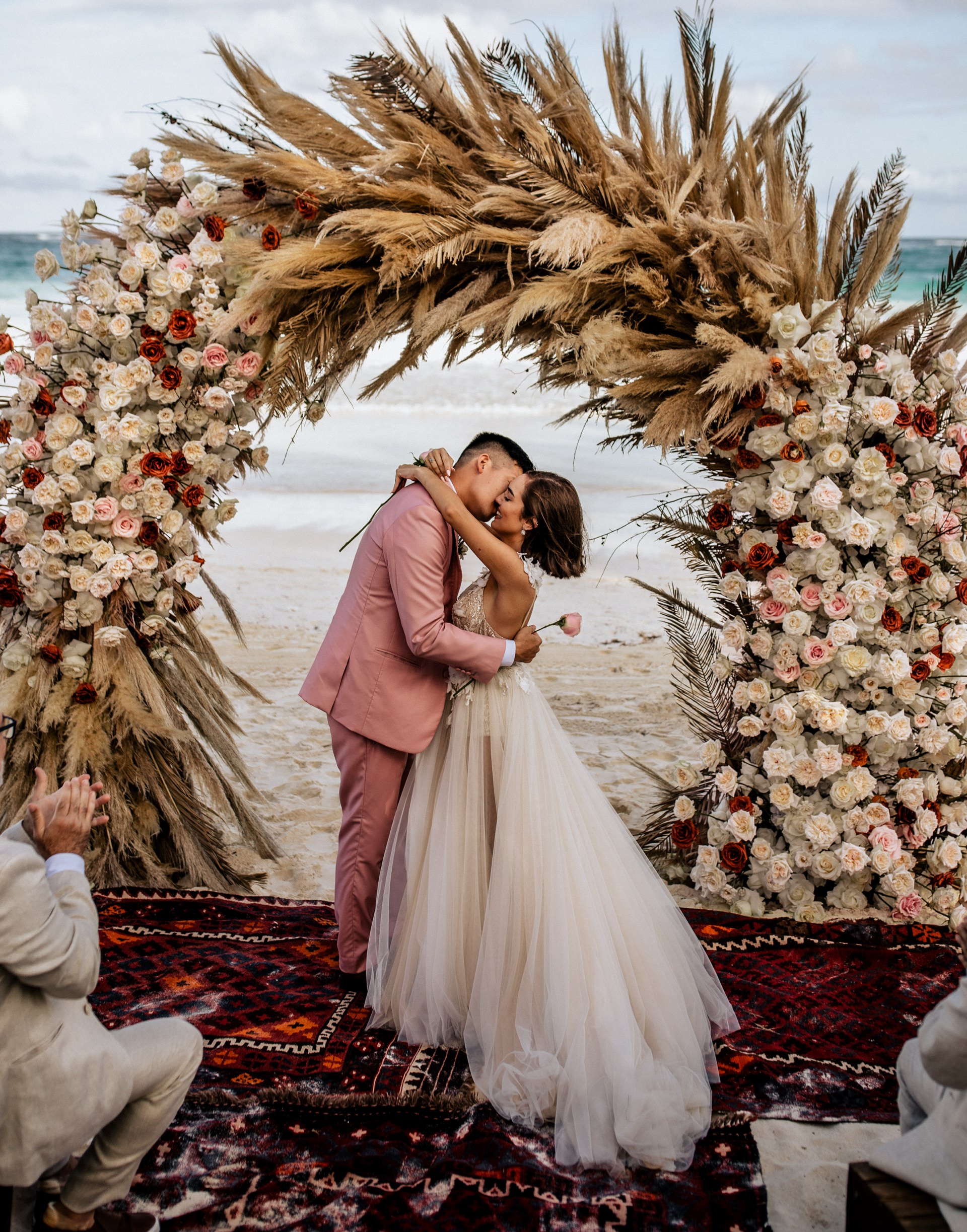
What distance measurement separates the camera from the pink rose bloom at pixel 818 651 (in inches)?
152

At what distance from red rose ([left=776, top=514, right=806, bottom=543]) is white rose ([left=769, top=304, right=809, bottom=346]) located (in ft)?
2.07

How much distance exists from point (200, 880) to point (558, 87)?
328cm

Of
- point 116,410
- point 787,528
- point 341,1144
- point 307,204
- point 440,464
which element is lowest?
point 341,1144

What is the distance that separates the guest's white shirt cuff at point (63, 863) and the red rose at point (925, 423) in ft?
10.1

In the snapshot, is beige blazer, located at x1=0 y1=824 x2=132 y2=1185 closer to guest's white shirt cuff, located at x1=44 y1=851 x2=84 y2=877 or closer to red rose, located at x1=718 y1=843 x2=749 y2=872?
guest's white shirt cuff, located at x1=44 y1=851 x2=84 y2=877

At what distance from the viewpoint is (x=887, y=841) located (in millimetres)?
3891

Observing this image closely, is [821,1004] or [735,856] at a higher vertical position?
[735,856]

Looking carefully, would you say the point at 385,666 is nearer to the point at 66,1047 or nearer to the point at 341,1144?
the point at 341,1144

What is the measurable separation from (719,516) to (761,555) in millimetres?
219

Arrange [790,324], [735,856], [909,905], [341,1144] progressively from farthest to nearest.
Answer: [735,856], [909,905], [790,324], [341,1144]

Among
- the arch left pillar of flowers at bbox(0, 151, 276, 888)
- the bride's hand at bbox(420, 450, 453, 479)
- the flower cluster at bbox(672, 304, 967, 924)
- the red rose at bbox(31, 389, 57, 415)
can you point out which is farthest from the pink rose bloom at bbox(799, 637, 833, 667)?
the red rose at bbox(31, 389, 57, 415)

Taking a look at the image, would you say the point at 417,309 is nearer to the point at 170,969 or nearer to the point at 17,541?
the point at 17,541

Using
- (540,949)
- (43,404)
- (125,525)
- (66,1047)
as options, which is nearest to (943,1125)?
(540,949)

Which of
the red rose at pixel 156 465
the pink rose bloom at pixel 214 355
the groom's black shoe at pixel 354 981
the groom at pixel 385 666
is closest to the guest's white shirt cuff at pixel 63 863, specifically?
the groom at pixel 385 666
